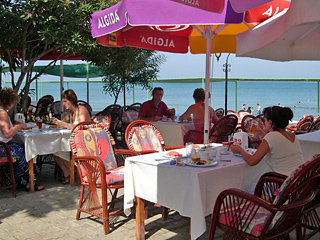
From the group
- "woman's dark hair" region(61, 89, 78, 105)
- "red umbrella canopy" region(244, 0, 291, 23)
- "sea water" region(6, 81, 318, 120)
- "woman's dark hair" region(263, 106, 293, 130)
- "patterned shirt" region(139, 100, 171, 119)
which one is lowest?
"sea water" region(6, 81, 318, 120)

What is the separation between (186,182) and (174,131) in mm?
3496

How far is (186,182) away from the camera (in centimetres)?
301

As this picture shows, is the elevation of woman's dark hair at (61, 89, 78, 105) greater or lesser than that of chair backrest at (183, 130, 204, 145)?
greater

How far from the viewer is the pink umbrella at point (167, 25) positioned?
12.6 feet

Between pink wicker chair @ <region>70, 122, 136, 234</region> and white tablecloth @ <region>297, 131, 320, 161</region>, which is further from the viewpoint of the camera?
white tablecloth @ <region>297, 131, 320, 161</region>

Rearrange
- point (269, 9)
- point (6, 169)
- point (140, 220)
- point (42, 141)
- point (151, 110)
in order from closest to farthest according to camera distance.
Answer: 1. point (140, 220)
2. point (269, 9)
3. point (6, 169)
4. point (42, 141)
5. point (151, 110)

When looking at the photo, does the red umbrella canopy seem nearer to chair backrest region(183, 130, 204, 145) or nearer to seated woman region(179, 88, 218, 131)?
seated woman region(179, 88, 218, 131)

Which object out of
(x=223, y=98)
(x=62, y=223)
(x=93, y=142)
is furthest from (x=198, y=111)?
(x=223, y=98)

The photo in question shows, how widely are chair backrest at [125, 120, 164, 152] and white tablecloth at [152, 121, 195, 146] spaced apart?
1.68 meters

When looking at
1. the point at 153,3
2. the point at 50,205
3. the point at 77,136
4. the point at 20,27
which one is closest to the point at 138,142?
the point at 77,136

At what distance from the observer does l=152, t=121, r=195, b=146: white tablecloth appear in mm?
6422

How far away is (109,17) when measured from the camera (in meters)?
4.78

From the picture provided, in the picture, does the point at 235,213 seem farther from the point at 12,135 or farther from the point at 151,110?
the point at 151,110

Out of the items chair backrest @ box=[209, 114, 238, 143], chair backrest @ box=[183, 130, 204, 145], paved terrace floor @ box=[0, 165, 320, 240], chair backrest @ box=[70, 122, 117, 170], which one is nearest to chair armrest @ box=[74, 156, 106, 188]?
chair backrest @ box=[70, 122, 117, 170]
